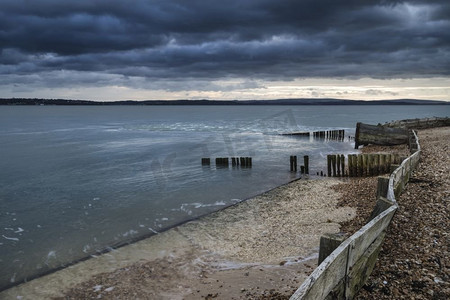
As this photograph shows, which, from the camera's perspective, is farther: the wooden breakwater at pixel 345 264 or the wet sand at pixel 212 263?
the wet sand at pixel 212 263

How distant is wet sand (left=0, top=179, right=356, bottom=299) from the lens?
7.53 m

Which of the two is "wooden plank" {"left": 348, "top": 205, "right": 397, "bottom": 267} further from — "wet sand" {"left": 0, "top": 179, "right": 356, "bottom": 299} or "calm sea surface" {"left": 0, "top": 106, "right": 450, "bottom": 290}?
"calm sea surface" {"left": 0, "top": 106, "right": 450, "bottom": 290}

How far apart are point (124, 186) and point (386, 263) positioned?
16172 mm

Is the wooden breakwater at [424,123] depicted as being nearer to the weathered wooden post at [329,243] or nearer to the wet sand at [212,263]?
the wet sand at [212,263]

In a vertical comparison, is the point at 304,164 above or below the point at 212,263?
above

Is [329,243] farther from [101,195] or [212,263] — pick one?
[101,195]

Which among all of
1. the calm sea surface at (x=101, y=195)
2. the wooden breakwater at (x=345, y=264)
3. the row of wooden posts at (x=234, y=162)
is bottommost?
the calm sea surface at (x=101, y=195)

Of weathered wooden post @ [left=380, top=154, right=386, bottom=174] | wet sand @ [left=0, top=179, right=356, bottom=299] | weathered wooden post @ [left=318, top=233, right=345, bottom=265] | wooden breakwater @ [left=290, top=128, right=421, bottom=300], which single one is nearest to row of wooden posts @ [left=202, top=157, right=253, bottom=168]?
weathered wooden post @ [left=380, top=154, right=386, bottom=174]

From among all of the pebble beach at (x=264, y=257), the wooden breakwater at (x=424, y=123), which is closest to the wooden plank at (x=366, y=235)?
the pebble beach at (x=264, y=257)

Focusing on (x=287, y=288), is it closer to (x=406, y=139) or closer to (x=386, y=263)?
(x=386, y=263)

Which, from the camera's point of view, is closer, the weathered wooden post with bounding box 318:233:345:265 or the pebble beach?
the weathered wooden post with bounding box 318:233:345:265

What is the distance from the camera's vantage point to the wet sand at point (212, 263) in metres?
7.53

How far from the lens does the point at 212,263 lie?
882 cm

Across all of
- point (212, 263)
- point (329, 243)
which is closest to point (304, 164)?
point (212, 263)
